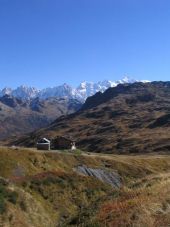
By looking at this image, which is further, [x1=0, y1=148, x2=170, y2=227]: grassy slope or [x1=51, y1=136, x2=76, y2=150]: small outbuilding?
[x1=51, y1=136, x2=76, y2=150]: small outbuilding

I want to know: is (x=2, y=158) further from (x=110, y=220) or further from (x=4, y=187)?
(x=110, y=220)

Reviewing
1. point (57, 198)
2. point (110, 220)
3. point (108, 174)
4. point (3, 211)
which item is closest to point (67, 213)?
point (57, 198)

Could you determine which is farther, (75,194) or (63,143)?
(63,143)

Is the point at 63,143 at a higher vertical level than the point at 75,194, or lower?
higher

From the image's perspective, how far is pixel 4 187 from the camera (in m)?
40.1

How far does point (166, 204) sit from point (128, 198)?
2.97 metres

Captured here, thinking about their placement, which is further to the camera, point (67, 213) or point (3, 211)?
point (67, 213)

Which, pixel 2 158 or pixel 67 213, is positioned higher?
pixel 2 158

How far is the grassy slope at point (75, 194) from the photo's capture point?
2023 cm

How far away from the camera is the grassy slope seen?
797 inches

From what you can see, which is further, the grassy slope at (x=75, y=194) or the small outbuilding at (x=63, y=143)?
the small outbuilding at (x=63, y=143)

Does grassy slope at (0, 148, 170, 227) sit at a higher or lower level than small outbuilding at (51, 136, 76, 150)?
lower

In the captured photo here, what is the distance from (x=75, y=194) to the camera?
189 feet

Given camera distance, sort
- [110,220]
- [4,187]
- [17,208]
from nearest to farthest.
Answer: [110,220] < [17,208] < [4,187]
